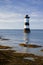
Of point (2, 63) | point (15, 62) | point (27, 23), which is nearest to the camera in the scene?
point (2, 63)

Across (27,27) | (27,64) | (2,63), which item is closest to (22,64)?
(27,64)

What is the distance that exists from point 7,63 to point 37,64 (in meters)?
2.42

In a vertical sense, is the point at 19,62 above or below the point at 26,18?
below

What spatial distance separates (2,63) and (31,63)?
240cm

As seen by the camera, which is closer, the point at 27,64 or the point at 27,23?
the point at 27,64

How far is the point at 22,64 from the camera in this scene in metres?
14.8

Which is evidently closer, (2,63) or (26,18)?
(2,63)

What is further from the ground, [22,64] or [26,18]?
[26,18]

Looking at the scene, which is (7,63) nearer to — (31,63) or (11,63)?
(11,63)

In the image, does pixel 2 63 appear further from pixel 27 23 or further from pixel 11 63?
pixel 27 23

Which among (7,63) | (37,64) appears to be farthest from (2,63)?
(37,64)

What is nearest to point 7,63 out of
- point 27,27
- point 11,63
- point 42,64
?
point 11,63

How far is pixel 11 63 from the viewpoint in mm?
14789

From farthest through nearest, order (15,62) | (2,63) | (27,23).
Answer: (27,23)
(15,62)
(2,63)
